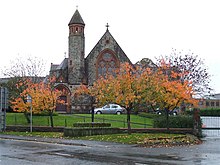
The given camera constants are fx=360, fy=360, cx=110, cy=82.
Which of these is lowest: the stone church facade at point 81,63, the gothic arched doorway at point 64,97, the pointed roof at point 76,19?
the gothic arched doorway at point 64,97

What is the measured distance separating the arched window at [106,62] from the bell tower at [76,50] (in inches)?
131

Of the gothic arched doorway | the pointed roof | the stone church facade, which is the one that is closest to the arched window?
the stone church facade

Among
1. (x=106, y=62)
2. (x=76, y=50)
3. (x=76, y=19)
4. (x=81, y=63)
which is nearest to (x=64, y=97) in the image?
(x=81, y=63)

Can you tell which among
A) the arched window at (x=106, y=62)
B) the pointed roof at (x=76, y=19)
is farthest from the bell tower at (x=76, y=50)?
the arched window at (x=106, y=62)

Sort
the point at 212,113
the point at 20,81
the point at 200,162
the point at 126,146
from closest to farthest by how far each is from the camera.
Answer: the point at 200,162, the point at 126,146, the point at 20,81, the point at 212,113

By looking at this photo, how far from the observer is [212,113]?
7762 centimetres

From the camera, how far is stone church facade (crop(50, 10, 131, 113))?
5806 cm

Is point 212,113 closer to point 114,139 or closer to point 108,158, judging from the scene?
point 114,139

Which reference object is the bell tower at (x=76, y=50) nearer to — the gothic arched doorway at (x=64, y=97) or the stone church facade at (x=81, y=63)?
the stone church facade at (x=81, y=63)

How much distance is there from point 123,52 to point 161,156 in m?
48.2

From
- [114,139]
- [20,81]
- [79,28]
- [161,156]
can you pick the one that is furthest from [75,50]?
[161,156]

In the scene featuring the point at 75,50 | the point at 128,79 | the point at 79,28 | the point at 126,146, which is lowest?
the point at 126,146

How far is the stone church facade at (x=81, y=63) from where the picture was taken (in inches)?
2286

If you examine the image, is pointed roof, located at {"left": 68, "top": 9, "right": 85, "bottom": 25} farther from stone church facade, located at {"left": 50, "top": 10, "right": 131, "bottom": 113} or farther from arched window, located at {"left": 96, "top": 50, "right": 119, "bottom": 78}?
arched window, located at {"left": 96, "top": 50, "right": 119, "bottom": 78}
